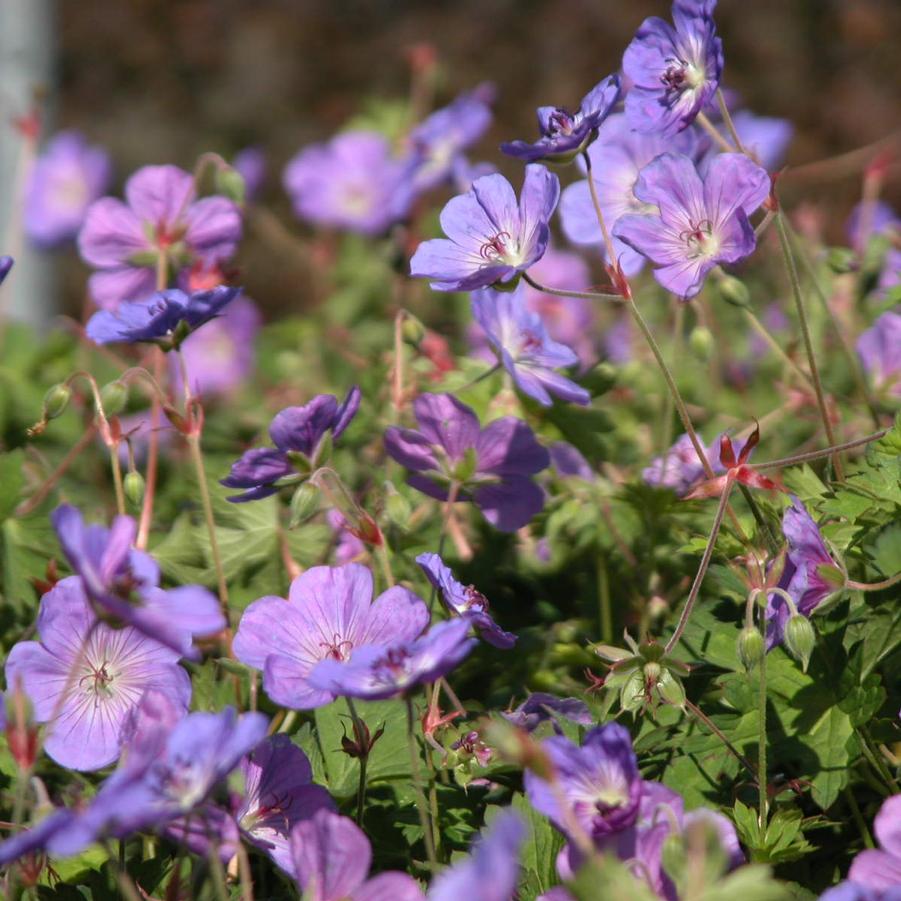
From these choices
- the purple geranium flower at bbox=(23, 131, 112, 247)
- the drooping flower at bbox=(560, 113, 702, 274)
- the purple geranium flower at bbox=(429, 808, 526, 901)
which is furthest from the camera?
the purple geranium flower at bbox=(23, 131, 112, 247)

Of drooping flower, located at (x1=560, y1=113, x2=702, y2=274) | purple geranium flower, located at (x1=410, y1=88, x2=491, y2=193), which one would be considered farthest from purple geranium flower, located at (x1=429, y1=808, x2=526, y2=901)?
Result: purple geranium flower, located at (x1=410, y1=88, x2=491, y2=193)

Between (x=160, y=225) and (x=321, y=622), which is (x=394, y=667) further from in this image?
(x=160, y=225)

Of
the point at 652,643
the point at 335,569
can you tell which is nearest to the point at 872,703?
the point at 652,643

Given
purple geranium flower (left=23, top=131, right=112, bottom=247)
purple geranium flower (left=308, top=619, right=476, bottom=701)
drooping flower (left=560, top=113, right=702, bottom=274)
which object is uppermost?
drooping flower (left=560, top=113, right=702, bottom=274)

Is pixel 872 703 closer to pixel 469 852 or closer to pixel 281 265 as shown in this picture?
pixel 469 852

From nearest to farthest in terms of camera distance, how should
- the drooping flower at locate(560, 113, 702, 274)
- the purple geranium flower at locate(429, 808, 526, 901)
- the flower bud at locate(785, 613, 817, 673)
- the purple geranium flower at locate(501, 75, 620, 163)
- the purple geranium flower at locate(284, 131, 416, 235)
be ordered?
the purple geranium flower at locate(429, 808, 526, 901), the flower bud at locate(785, 613, 817, 673), the purple geranium flower at locate(501, 75, 620, 163), the drooping flower at locate(560, 113, 702, 274), the purple geranium flower at locate(284, 131, 416, 235)

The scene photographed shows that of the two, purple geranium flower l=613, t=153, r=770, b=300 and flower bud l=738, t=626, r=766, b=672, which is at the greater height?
purple geranium flower l=613, t=153, r=770, b=300

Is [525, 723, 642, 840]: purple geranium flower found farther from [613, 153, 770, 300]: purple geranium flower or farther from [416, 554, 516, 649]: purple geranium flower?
[613, 153, 770, 300]: purple geranium flower

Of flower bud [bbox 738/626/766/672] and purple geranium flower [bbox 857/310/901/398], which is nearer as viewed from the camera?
flower bud [bbox 738/626/766/672]
